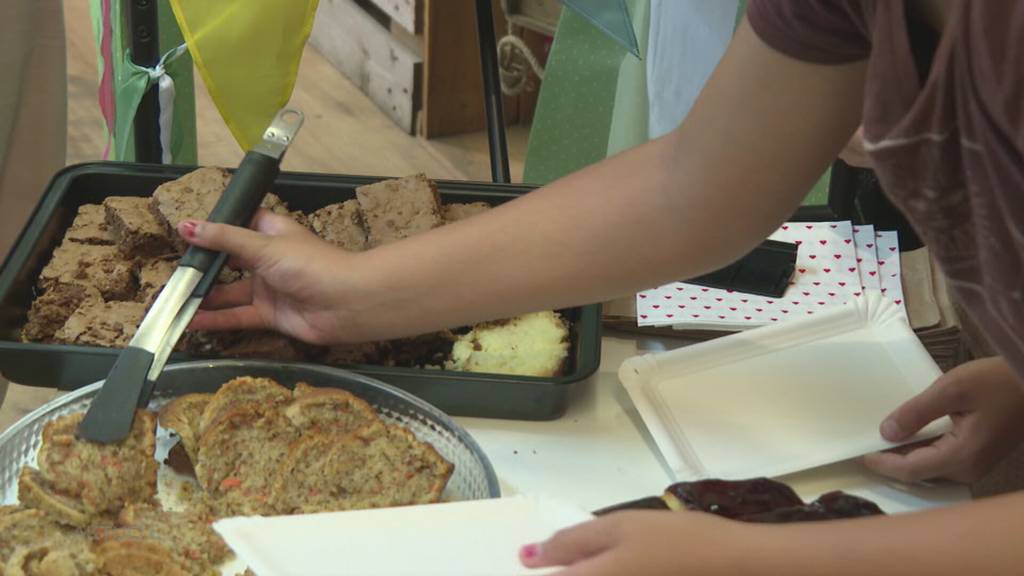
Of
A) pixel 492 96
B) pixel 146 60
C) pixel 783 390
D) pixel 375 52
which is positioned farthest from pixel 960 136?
pixel 375 52

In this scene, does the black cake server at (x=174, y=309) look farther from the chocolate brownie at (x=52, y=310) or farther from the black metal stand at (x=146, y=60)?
the black metal stand at (x=146, y=60)

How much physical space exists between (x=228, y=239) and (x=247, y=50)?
45 centimetres

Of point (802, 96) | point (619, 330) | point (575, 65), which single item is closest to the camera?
point (802, 96)

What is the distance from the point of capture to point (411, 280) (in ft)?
3.58

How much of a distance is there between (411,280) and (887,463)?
0.48 metres

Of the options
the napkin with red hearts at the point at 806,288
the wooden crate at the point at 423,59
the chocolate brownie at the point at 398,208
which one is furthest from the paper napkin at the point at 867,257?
the wooden crate at the point at 423,59

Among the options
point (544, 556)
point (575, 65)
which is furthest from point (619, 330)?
point (575, 65)

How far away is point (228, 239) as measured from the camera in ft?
3.63

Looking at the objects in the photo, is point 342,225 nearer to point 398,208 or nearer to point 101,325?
point 398,208

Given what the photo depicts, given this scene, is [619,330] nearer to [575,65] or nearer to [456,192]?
[456,192]

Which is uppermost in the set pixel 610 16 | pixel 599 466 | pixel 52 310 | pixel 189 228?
pixel 610 16

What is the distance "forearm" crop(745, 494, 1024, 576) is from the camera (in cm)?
70

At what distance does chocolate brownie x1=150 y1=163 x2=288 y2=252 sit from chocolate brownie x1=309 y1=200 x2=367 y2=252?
0.13ft

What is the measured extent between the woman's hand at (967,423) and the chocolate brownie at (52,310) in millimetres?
810
